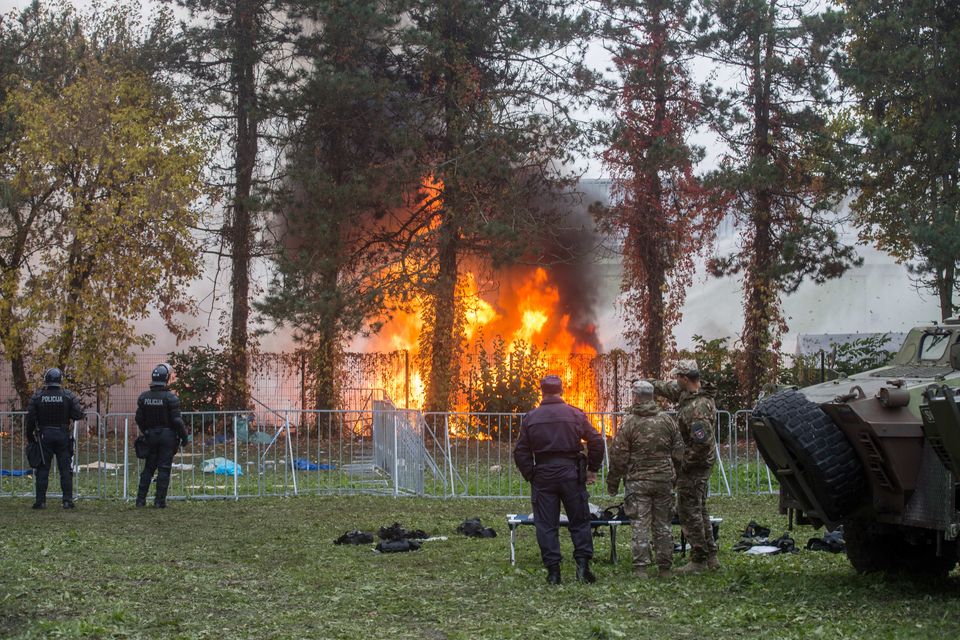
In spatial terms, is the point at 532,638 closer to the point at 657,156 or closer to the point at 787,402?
the point at 787,402

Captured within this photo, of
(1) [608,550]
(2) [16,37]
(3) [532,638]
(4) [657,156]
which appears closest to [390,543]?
(1) [608,550]

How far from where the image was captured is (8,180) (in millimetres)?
27375

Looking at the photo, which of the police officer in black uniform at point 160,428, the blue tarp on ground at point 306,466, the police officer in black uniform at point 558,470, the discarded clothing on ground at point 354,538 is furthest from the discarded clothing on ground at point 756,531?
the blue tarp on ground at point 306,466

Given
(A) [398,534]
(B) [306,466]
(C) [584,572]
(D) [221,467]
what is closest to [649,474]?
(C) [584,572]

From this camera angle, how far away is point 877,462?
9484 millimetres

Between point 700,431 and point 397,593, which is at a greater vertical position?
point 700,431

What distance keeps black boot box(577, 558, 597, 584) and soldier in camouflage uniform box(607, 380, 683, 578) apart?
48cm

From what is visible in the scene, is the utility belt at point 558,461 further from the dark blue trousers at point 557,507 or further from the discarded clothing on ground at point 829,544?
the discarded clothing on ground at point 829,544

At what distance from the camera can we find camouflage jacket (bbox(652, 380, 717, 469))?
36.5 feet

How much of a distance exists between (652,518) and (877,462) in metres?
2.30

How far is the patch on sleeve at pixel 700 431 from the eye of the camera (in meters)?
11.1

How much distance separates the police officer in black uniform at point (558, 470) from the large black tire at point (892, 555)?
90.8 inches

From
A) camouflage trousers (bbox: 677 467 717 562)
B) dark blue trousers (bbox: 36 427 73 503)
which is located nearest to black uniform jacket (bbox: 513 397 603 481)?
camouflage trousers (bbox: 677 467 717 562)

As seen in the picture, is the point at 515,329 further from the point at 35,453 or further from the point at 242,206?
the point at 35,453
